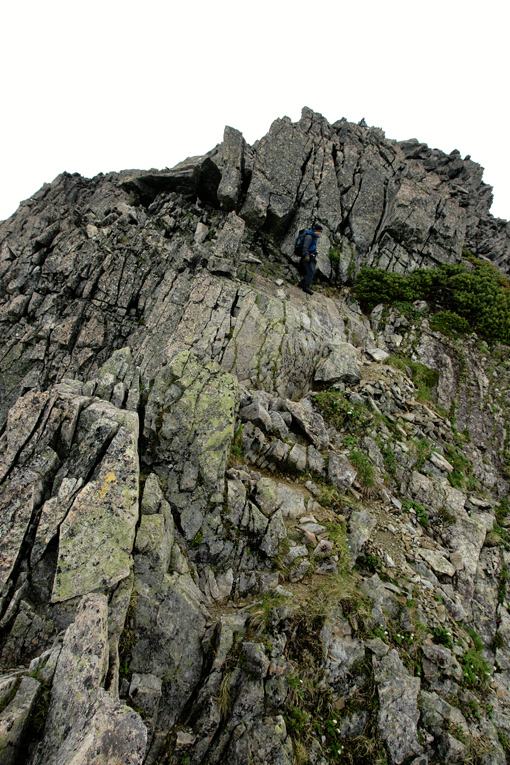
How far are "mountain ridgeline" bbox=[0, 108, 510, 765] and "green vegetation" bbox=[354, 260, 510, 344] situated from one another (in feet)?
1.18

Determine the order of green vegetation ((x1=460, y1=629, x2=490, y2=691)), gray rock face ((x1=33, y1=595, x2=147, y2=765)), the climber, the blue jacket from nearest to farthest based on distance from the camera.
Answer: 1. gray rock face ((x1=33, y1=595, x2=147, y2=765))
2. green vegetation ((x1=460, y1=629, x2=490, y2=691))
3. the blue jacket
4. the climber

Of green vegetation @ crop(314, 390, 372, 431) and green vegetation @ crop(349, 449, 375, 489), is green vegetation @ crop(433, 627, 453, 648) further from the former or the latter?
green vegetation @ crop(314, 390, 372, 431)

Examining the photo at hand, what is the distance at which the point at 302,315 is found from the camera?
1816 centimetres

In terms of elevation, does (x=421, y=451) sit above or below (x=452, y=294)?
below

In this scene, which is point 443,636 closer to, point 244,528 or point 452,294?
point 244,528

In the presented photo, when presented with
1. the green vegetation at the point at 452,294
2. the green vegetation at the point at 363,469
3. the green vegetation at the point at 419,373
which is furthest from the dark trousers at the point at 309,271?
the green vegetation at the point at 363,469

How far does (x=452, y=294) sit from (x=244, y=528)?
21.4m

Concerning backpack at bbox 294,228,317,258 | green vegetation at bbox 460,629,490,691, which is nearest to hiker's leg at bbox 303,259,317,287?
backpack at bbox 294,228,317,258

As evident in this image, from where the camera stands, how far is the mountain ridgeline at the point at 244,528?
5742 mm

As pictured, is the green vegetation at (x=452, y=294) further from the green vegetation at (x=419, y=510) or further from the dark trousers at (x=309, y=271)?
the green vegetation at (x=419, y=510)

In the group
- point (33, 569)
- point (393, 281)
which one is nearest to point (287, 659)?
point (33, 569)

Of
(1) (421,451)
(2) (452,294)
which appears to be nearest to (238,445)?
(1) (421,451)

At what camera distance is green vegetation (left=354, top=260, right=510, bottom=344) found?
2097cm

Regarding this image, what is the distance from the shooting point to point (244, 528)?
8.30m
